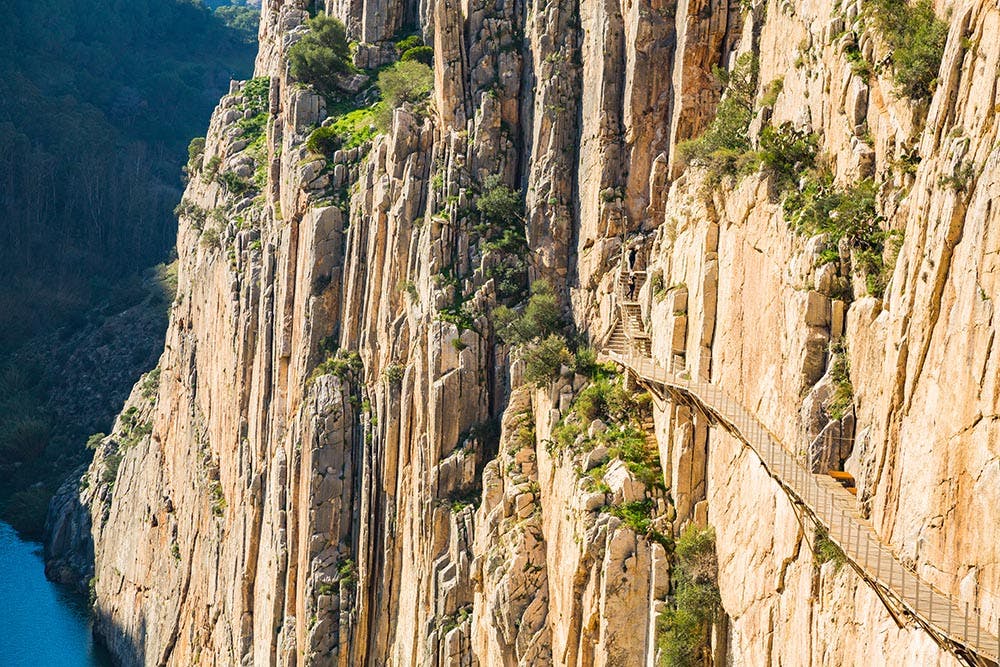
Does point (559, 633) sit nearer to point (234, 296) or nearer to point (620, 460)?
point (620, 460)

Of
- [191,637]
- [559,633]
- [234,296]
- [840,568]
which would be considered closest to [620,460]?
[559,633]

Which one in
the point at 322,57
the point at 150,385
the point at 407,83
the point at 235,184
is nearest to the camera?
the point at 407,83

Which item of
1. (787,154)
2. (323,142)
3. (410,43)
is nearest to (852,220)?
(787,154)

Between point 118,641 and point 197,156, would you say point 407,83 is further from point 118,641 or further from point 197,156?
point 118,641

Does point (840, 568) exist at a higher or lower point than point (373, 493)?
lower


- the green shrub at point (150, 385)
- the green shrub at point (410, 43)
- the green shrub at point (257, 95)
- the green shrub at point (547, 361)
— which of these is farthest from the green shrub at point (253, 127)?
the green shrub at point (547, 361)

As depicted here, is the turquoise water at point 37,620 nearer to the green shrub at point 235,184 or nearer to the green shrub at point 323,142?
the green shrub at point 235,184
